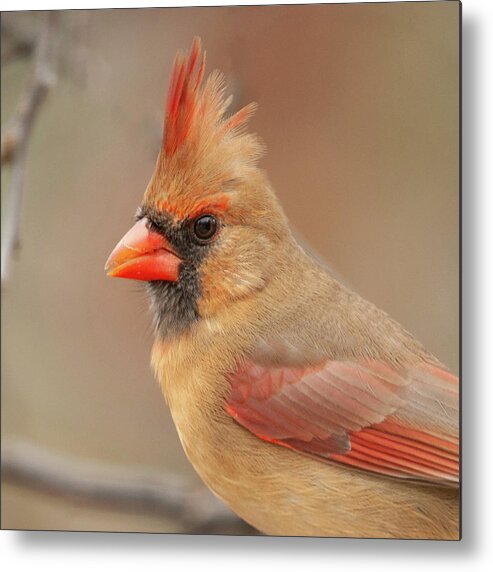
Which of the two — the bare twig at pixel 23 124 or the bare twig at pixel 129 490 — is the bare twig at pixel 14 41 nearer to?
the bare twig at pixel 23 124

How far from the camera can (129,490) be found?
2654 millimetres

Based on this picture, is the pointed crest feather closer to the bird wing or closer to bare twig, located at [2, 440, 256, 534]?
the bird wing

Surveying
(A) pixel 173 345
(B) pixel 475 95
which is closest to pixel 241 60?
(B) pixel 475 95

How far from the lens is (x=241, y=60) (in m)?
2.63

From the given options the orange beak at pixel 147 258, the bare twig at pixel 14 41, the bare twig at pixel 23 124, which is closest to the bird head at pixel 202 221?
the orange beak at pixel 147 258

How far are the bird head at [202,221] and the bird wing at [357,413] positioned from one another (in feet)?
0.75

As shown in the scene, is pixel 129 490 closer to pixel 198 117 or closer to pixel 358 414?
pixel 358 414

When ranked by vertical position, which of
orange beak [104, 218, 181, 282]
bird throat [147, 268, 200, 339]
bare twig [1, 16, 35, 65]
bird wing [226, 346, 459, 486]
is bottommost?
bird wing [226, 346, 459, 486]

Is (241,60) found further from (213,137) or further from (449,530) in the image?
(449,530)

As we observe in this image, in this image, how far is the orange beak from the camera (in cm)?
244

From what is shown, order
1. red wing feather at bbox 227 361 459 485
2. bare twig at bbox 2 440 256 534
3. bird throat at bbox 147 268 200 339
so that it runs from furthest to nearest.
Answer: bare twig at bbox 2 440 256 534 < bird throat at bbox 147 268 200 339 < red wing feather at bbox 227 361 459 485

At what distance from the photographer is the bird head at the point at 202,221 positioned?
2426mm

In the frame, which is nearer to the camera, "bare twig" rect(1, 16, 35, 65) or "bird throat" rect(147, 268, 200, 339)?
"bird throat" rect(147, 268, 200, 339)

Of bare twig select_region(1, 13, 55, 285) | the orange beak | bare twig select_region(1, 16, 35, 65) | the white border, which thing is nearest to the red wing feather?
the white border
